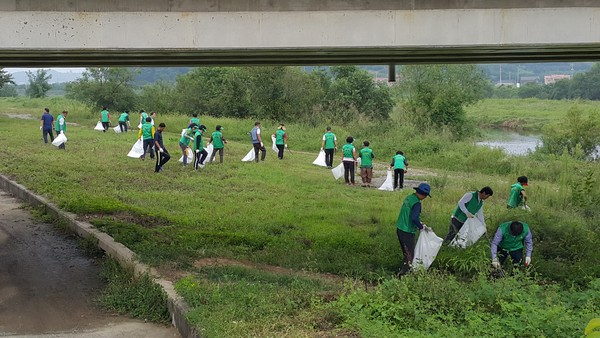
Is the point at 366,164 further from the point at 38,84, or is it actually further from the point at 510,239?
the point at 38,84

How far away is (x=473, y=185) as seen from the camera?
20.9 metres

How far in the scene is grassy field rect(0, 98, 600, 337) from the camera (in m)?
7.45

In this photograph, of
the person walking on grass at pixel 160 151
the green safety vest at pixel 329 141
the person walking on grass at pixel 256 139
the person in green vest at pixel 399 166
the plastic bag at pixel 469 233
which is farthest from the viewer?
the green safety vest at pixel 329 141

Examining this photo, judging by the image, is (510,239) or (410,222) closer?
(510,239)

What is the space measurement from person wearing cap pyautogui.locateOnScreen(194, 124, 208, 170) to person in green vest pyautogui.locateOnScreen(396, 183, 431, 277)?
11.6 m

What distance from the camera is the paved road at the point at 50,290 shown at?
331 inches

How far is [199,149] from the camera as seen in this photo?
21297 millimetres

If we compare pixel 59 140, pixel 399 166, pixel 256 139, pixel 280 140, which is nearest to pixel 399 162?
pixel 399 166

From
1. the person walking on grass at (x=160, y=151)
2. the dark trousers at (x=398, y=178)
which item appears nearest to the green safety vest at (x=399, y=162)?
the dark trousers at (x=398, y=178)

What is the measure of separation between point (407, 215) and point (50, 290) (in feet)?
16.0

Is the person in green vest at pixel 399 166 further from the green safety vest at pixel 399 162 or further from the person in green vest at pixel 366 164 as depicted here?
the person in green vest at pixel 366 164

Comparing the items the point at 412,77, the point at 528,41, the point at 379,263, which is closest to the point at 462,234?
the point at 379,263

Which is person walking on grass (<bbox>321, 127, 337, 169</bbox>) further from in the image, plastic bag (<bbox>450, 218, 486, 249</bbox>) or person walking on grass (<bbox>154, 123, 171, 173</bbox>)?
plastic bag (<bbox>450, 218, 486, 249</bbox>)

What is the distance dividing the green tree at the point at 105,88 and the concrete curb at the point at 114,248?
26539 millimetres
